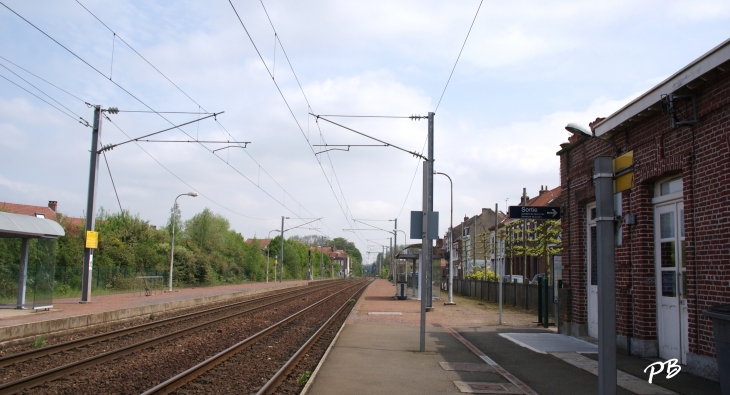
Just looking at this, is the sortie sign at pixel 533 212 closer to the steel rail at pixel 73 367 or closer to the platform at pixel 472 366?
the platform at pixel 472 366

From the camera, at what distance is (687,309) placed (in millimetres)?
9539

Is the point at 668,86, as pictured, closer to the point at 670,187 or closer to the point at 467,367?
the point at 670,187

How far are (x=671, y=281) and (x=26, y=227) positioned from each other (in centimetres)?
1760

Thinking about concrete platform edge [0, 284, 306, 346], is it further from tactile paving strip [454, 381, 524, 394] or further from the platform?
tactile paving strip [454, 381, 524, 394]

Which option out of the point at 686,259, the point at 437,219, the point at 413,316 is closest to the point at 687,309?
the point at 686,259

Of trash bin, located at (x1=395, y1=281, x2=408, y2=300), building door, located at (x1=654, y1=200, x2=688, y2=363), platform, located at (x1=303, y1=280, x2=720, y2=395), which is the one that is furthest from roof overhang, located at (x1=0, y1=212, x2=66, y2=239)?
trash bin, located at (x1=395, y1=281, x2=408, y2=300)

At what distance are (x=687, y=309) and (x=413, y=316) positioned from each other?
44.2 ft

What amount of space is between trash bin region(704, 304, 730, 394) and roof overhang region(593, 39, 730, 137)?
11.6 feet

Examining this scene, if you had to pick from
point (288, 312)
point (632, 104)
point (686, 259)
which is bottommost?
point (288, 312)

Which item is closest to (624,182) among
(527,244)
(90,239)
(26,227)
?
(26,227)

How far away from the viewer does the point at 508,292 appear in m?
30.3

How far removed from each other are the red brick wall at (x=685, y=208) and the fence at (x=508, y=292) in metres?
11.2

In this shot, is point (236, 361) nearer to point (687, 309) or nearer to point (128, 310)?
point (687, 309)

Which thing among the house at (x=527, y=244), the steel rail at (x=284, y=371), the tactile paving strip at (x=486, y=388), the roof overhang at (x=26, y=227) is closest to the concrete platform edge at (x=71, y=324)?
the roof overhang at (x=26, y=227)
